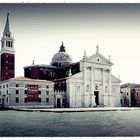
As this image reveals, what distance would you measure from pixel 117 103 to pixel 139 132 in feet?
42.2

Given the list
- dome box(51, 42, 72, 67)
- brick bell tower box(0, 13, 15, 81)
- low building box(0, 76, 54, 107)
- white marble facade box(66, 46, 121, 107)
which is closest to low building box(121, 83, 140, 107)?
white marble facade box(66, 46, 121, 107)

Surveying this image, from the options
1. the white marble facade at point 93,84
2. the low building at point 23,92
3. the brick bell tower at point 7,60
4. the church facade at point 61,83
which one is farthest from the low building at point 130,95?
the brick bell tower at point 7,60

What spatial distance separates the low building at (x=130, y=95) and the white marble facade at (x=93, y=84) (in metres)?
1.50

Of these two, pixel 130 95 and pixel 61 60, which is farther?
pixel 130 95

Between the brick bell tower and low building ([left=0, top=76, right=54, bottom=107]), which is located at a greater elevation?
the brick bell tower

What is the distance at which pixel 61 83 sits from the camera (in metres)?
17.8

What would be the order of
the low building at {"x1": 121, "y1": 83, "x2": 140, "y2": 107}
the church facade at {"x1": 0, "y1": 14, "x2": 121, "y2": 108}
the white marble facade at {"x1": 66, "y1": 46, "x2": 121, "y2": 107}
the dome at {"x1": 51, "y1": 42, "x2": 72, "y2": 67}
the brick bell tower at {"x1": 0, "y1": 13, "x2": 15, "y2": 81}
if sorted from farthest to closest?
the dome at {"x1": 51, "y1": 42, "x2": 72, "y2": 67} → the low building at {"x1": 121, "y1": 83, "x2": 140, "y2": 107} → the white marble facade at {"x1": 66, "y1": 46, "x2": 121, "y2": 107} → the brick bell tower at {"x1": 0, "y1": 13, "x2": 15, "y2": 81} → the church facade at {"x1": 0, "y1": 14, "x2": 121, "y2": 108}

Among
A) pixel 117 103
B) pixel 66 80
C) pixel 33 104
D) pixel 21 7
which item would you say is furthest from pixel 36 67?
pixel 21 7

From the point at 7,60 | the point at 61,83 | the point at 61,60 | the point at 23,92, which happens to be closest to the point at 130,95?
the point at 61,60

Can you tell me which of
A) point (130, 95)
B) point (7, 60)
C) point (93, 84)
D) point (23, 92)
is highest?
point (7, 60)

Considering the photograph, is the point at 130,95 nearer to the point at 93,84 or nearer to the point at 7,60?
the point at 93,84

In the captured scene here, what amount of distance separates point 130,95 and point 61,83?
4882 millimetres

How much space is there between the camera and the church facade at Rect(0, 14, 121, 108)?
1495 cm

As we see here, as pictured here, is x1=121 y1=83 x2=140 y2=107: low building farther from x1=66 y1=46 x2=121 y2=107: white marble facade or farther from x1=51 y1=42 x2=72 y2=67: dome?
x1=51 y1=42 x2=72 y2=67: dome
